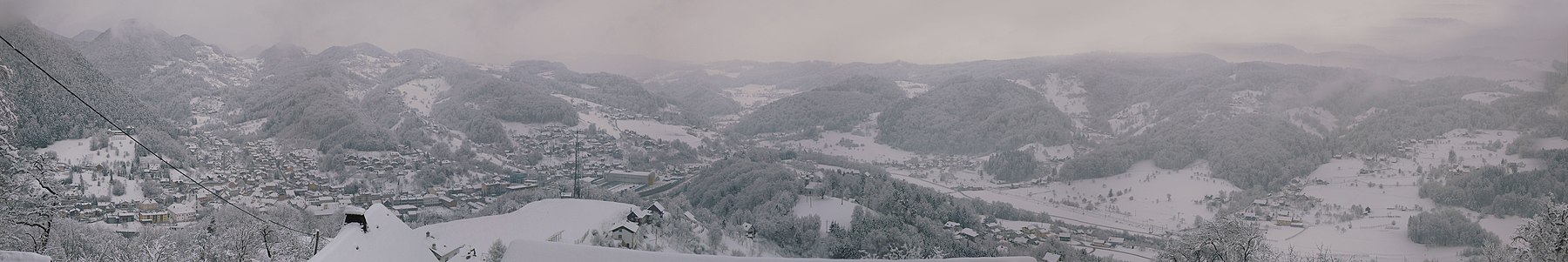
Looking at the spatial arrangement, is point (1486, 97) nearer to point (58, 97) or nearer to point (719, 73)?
point (719, 73)

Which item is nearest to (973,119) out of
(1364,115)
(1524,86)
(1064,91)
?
(1064,91)

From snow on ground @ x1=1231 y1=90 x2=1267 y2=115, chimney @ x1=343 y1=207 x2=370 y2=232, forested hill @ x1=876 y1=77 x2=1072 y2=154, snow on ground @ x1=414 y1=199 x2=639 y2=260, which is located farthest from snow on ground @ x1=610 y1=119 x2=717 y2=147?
chimney @ x1=343 y1=207 x2=370 y2=232

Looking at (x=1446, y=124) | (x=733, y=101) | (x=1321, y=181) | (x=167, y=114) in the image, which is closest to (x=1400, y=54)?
(x=1446, y=124)

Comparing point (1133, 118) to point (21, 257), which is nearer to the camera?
point (21, 257)

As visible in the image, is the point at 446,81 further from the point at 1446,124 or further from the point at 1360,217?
the point at 1446,124

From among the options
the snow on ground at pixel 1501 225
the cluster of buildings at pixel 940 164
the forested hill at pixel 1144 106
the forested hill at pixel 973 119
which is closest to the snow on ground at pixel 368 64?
the forested hill at pixel 1144 106

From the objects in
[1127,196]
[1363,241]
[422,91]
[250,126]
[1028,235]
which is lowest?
[1028,235]

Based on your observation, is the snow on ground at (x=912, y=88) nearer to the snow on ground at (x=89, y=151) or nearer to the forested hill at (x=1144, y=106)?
the forested hill at (x=1144, y=106)
